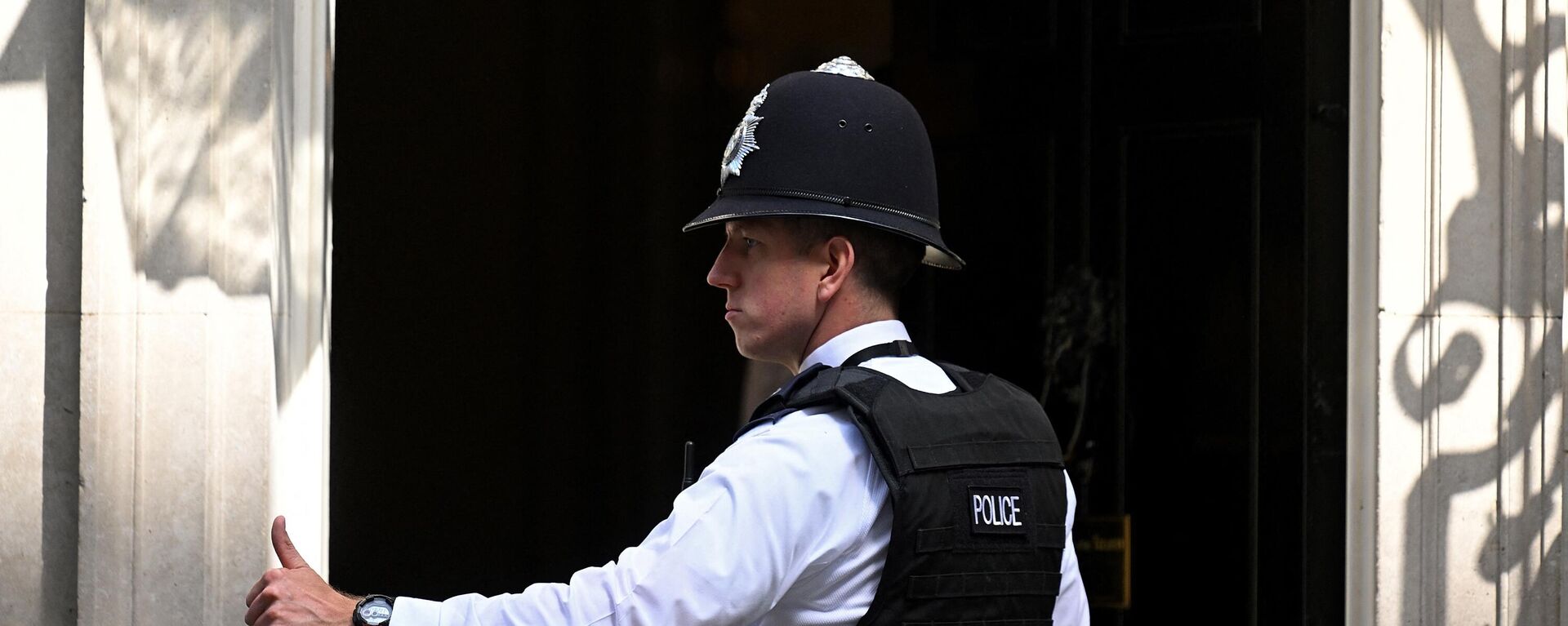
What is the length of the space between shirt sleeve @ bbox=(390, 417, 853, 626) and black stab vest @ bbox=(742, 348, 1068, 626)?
126 millimetres

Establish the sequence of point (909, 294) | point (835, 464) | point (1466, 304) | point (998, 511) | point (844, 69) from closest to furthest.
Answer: point (835, 464) < point (998, 511) < point (844, 69) < point (1466, 304) < point (909, 294)

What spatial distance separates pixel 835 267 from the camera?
1.97 meters

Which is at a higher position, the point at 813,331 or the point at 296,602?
the point at 813,331

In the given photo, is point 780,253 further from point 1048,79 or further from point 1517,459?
point 1048,79

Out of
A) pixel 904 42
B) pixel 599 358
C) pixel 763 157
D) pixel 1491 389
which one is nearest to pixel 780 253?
pixel 763 157

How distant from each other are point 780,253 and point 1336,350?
2.25 m

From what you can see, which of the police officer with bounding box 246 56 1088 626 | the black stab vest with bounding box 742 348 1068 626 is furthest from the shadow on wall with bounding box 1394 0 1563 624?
the black stab vest with bounding box 742 348 1068 626

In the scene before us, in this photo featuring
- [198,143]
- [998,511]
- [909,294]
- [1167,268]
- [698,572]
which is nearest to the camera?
[698,572]

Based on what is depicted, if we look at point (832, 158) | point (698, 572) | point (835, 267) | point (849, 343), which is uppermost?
point (832, 158)

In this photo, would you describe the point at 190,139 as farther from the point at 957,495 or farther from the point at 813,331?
the point at 957,495

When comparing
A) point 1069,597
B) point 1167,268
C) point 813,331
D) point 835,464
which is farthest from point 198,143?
point 1167,268

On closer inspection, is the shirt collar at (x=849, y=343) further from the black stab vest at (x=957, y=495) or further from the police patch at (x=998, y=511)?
the police patch at (x=998, y=511)

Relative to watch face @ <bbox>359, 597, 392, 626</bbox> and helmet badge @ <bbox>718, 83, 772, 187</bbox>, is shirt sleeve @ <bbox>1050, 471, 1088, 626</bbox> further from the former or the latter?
watch face @ <bbox>359, 597, 392, 626</bbox>

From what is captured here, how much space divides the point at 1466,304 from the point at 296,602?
8.76ft
